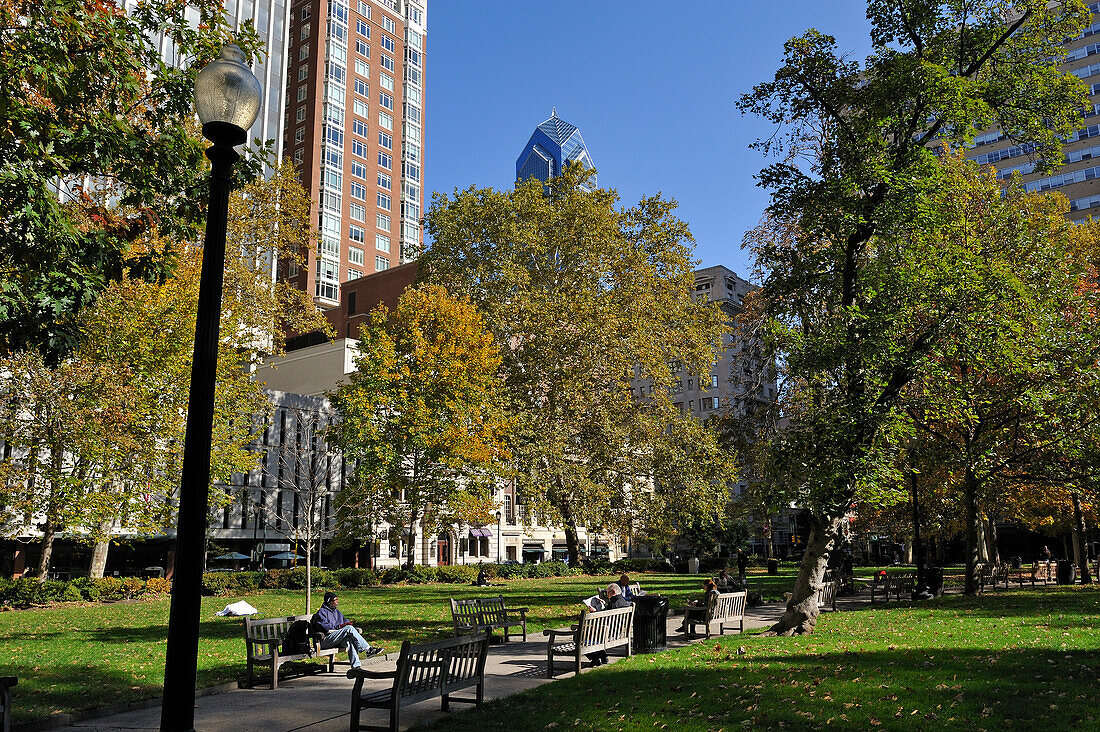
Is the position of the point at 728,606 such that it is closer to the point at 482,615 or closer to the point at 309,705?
the point at 482,615

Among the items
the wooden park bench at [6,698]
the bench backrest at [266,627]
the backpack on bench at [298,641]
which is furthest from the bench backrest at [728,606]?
the wooden park bench at [6,698]

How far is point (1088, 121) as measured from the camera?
84.2 meters

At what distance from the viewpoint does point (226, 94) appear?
5.13 meters

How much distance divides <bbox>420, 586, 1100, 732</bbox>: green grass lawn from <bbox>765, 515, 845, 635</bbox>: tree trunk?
57cm

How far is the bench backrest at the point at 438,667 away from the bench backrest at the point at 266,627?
346cm

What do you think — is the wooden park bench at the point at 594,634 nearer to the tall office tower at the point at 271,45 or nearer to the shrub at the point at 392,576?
the shrub at the point at 392,576

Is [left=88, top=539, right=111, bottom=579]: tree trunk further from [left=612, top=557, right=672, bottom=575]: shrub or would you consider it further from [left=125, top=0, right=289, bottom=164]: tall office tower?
[left=125, top=0, right=289, bottom=164]: tall office tower

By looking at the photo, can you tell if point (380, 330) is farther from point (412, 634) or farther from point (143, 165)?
point (143, 165)

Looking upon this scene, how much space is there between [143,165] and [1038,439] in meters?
22.7

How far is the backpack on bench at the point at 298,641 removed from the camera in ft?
38.0

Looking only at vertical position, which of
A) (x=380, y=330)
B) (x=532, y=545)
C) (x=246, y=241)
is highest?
(x=246, y=241)

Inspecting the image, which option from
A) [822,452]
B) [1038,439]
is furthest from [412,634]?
[1038,439]

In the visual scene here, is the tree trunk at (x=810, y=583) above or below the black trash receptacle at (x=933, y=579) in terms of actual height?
above

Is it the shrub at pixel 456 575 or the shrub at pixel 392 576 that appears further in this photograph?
the shrub at pixel 456 575
